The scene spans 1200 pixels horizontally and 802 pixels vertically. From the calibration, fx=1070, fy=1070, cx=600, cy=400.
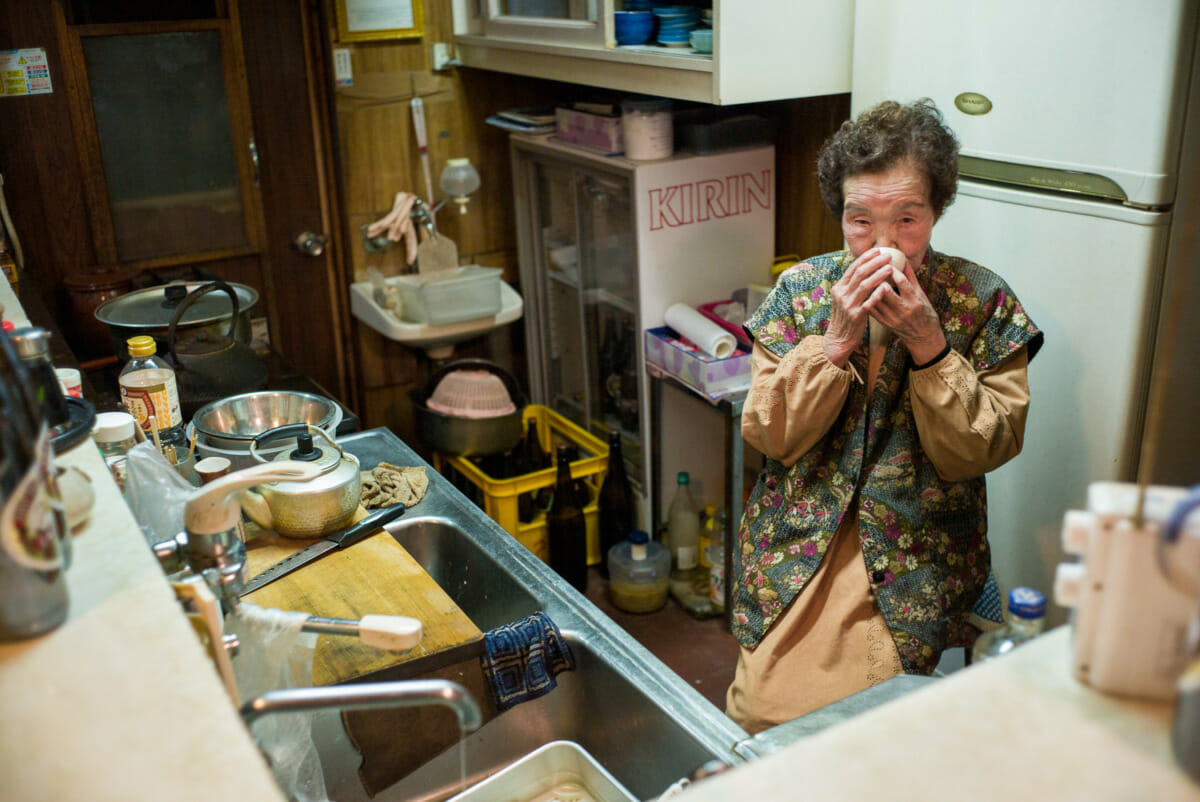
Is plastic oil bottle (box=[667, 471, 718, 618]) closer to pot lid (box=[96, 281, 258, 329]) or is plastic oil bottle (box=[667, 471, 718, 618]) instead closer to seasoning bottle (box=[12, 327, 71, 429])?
pot lid (box=[96, 281, 258, 329])

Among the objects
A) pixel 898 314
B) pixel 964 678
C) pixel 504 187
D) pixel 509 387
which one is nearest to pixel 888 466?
pixel 898 314

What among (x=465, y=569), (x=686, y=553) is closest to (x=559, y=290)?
(x=686, y=553)

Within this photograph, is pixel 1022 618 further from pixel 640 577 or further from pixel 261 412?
pixel 640 577

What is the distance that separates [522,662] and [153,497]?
0.55 m

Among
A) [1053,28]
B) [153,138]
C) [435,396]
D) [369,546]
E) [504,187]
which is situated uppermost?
[1053,28]

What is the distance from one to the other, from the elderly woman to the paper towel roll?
2.47ft

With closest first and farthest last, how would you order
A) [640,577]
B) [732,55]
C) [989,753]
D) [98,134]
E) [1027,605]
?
[989,753] < [1027,605] < [732,55] < [640,577] < [98,134]

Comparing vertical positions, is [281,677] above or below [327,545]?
above

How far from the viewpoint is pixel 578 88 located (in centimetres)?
365

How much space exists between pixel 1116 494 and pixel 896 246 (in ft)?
3.89

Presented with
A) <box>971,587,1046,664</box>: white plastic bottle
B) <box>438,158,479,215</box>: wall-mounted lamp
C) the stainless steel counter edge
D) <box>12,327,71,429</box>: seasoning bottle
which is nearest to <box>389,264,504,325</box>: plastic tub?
<box>438,158,479,215</box>: wall-mounted lamp

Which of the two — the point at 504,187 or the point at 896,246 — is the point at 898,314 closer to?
the point at 896,246

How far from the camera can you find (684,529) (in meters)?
3.11

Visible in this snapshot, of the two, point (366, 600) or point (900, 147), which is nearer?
point (366, 600)
